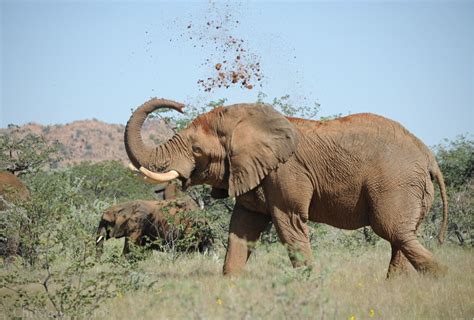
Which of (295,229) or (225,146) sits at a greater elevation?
(225,146)

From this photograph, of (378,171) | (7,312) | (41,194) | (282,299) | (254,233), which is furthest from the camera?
(41,194)

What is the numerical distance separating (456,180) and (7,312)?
43.8 ft

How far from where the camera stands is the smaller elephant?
Answer: 15.2 metres

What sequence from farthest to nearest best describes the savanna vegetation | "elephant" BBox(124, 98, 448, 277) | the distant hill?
the distant hill < "elephant" BBox(124, 98, 448, 277) < the savanna vegetation

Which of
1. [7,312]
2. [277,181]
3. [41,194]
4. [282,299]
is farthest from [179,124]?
[282,299]

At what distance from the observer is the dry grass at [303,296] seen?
6.64m

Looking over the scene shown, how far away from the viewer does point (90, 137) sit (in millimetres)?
76938

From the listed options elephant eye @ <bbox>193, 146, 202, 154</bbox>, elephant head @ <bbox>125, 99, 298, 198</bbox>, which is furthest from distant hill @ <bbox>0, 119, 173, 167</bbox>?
elephant eye @ <bbox>193, 146, 202, 154</bbox>

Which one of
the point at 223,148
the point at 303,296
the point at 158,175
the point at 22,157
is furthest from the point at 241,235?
the point at 22,157

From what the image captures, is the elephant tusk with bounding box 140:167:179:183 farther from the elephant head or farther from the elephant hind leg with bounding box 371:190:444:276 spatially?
the elephant hind leg with bounding box 371:190:444:276

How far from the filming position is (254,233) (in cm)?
1092

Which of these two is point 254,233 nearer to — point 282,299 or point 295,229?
point 295,229

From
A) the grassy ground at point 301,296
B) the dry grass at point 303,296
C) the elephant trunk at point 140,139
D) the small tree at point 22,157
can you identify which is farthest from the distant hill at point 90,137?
the dry grass at point 303,296

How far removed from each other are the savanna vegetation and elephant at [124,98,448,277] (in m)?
0.54
